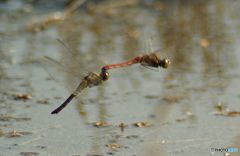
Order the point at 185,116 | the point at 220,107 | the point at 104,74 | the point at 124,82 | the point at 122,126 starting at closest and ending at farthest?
the point at 104,74
the point at 122,126
the point at 185,116
the point at 220,107
the point at 124,82

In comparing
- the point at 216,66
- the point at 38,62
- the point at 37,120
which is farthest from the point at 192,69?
the point at 37,120

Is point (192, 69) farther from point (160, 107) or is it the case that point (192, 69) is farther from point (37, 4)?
point (37, 4)

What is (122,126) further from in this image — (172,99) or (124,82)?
(124,82)

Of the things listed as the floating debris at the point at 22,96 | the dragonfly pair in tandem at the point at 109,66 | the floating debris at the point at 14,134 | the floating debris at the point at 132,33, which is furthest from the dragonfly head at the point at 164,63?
the floating debris at the point at 132,33

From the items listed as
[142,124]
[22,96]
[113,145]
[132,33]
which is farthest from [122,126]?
[132,33]

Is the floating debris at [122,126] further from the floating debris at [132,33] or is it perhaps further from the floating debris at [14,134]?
the floating debris at [132,33]

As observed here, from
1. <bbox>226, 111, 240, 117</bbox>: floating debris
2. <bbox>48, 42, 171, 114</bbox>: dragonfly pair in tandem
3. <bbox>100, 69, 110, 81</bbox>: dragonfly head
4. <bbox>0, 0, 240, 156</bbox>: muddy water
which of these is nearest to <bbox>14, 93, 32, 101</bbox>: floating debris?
<bbox>0, 0, 240, 156</bbox>: muddy water
